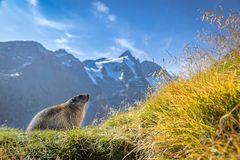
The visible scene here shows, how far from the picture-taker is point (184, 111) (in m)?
4.20

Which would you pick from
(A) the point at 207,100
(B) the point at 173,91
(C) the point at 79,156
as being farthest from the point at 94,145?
(A) the point at 207,100

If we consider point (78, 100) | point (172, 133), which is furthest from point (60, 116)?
point (172, 133)

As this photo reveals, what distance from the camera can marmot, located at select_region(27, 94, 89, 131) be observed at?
976cm

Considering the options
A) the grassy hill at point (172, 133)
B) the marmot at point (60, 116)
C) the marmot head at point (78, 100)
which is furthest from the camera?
the marmot head at point (78, 100)

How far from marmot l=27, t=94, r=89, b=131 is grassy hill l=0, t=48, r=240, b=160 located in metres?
2.22

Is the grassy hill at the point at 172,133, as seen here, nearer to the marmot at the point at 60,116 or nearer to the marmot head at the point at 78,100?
the marmot at the point at 60,116

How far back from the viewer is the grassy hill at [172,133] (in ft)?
12.1

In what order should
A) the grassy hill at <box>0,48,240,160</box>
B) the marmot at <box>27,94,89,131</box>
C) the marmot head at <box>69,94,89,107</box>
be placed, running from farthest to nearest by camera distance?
the marmot head at <box>69,94,89,107</box>, the marmot at <box>27,94,89,131</box>, the grassy hill at <box>0,48,240,160</box>

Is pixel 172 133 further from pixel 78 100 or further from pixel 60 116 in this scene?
pixel 78 100

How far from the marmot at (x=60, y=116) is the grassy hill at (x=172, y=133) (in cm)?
222

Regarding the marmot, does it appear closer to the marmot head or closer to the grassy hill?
the marmot head

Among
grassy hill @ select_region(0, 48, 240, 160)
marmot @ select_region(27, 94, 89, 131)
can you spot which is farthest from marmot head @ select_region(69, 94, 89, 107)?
grassy hill @ select_region(0, 48, 240, 160)

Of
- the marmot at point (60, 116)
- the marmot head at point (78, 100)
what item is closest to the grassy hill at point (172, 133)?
the marmot at point (60, 116)

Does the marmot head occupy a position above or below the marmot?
above
